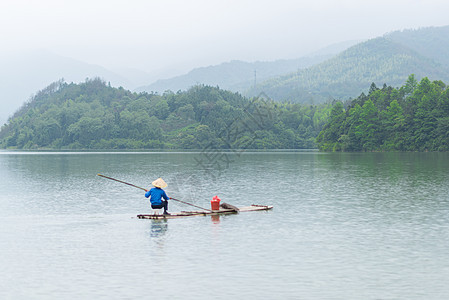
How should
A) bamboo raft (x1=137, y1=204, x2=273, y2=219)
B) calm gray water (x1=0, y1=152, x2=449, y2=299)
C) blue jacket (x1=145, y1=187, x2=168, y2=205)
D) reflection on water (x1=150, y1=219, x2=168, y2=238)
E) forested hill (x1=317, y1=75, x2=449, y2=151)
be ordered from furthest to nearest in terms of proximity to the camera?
forested hill (x1=317, y1=75, x2=449, y2=151) < blue jacket (x1=145, y1=187, x2=168, y2=205) < bamboo raft (x1=137, y1=204, x2=273, y2=219) < reflection on water (x1=150, y1=219, x2=168, y2=238) < calm gray water (x1=0, y1=152, x2=449, y2=299)

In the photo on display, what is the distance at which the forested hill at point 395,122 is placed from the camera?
414ft

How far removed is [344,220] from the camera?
26.5 meters

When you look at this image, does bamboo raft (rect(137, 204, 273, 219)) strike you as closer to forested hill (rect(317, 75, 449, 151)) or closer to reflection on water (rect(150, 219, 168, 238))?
reflection on water (rect(150, 219, 168, 238))

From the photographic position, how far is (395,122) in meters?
134

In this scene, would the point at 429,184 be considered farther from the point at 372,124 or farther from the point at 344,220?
the point at 372,124

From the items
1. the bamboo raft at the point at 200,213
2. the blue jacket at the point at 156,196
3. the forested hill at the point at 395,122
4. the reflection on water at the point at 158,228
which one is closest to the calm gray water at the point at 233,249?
the reflection on water at the point at 158,228

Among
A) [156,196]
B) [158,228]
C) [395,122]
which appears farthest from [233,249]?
[395,122]

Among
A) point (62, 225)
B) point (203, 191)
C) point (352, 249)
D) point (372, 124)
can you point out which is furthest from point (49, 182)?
point (372, 124)

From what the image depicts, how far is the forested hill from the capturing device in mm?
126188

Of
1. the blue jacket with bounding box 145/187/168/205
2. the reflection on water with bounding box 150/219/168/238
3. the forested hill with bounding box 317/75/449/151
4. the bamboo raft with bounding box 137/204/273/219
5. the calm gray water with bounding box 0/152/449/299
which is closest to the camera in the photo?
the calm gray water with bounding box 0/152/449/299

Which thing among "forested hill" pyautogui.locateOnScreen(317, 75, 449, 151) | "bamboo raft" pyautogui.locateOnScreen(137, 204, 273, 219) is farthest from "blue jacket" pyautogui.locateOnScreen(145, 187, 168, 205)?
"forested hill" pyautogui.locateOnScreen(317, 75, 449, 151)

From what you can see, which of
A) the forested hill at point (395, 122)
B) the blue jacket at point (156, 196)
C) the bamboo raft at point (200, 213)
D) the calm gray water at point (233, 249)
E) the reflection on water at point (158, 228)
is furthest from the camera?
the forested hill at point (395, 122)

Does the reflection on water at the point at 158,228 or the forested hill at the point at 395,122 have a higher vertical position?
the forested hill at the point at 395,122

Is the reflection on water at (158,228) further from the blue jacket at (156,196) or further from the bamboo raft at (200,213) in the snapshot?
the blue jacket at (156,196)
